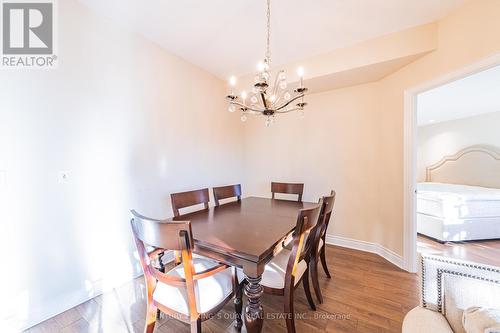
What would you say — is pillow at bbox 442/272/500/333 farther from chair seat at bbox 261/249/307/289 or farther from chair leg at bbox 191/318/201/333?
chair leg at bbox 191/318/201/333

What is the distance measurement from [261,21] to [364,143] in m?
2.04

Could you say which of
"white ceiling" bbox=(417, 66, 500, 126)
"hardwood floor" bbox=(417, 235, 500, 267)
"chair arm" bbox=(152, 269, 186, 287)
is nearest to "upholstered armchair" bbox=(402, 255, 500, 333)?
"chair arm" bbox=(152, 269, 186, 287)

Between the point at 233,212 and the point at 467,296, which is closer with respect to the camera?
the point at 467,296

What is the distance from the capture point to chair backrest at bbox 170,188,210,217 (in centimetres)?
181

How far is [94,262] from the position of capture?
1.79 metres

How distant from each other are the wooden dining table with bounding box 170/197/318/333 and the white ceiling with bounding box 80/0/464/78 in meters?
1.89

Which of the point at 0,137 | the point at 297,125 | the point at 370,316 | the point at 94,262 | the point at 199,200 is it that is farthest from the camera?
the point at 297,125

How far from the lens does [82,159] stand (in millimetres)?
1724

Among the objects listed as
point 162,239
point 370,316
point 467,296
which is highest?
point 162,239

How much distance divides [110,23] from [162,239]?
2.21 meters

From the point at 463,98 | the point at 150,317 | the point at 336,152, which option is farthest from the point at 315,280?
the point at 463,98

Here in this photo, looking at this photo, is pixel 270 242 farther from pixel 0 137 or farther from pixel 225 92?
pixel 225 92

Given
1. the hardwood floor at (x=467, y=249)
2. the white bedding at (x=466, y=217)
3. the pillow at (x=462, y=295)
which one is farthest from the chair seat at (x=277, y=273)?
the white bedding at (x=466, y=217)

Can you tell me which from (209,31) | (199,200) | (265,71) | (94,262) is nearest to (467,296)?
(265,71)
